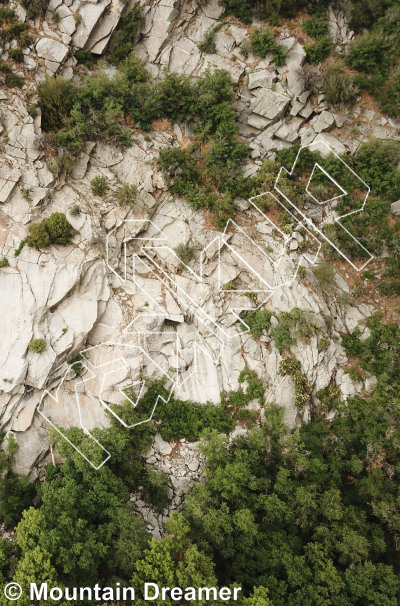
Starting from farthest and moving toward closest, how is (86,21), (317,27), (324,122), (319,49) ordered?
1. (317,27)
2. (319,49)
3. (324,122)
4. (86,21)

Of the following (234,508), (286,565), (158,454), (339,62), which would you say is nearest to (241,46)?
(339,62)

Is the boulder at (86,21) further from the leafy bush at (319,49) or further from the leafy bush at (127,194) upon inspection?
the leafy bush at (319,49)

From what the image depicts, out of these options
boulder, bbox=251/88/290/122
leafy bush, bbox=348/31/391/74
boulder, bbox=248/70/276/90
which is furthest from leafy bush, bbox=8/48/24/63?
leafy bush, bbox=348/31/391/74

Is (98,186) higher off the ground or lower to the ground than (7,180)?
lower

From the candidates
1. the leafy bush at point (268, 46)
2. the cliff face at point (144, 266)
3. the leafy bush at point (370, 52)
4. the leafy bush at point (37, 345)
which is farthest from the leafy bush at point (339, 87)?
the leafy bush at point (37, 345)

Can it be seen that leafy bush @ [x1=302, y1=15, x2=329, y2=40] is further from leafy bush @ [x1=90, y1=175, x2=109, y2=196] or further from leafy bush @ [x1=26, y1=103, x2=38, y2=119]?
leafy bush @ [x1=26, y1=103, x2=38, y2=119]

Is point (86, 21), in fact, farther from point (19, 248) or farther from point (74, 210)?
point (19, 248)

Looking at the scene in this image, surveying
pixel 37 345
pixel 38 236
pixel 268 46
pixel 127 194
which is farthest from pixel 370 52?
pixel 37 345
